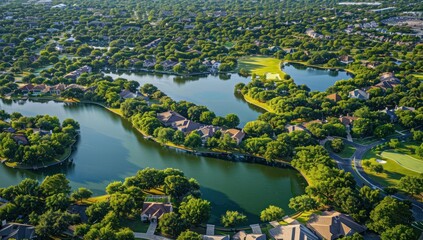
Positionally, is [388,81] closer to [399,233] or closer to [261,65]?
[261,65]

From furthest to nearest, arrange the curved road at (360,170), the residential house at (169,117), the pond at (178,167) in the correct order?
the residential house at (169,117)
the pond at (178,167)
the curved road at (360,170)

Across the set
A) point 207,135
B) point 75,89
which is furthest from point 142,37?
point 207,135

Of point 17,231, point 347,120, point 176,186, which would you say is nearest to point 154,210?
point 176,186

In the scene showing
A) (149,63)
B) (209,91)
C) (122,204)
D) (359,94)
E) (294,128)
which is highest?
(122,204)

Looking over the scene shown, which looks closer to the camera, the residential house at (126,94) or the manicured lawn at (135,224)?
the manicured lawn at (135,224)

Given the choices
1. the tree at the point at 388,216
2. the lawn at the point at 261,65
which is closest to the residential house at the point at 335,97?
the lawn at the point at 261,65

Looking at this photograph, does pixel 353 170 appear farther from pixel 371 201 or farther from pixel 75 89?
pixel 75 89

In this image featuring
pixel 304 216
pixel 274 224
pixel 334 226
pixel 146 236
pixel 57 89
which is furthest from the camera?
pixel 57 89

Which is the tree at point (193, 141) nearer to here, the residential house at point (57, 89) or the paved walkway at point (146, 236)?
the paved walkway at point (146, 236)

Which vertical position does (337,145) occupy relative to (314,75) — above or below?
above
